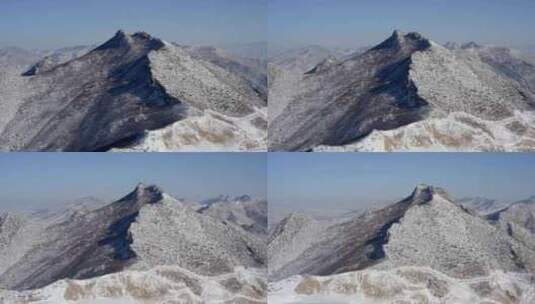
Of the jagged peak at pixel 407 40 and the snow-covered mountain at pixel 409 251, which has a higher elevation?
the jagged peak at pixel 407 40

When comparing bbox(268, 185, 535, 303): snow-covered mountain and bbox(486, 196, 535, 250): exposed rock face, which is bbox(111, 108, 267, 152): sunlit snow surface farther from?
bbox(486, 196, 535, 250): exposed rock face

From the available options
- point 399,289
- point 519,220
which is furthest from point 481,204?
point 399,289

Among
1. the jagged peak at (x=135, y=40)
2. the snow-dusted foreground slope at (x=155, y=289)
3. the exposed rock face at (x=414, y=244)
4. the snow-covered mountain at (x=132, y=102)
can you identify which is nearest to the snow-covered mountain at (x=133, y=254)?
the snow-dusted foreground slope at (x=155, y=289)

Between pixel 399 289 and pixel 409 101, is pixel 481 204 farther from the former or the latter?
pixel 409 101

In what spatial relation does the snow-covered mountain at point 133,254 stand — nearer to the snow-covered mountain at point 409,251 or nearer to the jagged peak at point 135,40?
the snow-covered mountain at point 409,251

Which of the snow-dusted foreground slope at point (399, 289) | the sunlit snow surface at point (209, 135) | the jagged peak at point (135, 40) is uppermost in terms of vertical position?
the jagged peak at point (135, 40)

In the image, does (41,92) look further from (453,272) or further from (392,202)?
(453,272)

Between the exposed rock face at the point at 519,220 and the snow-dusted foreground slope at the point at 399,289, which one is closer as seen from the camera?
the snow-dusted foreground slope at the point at 399,289
